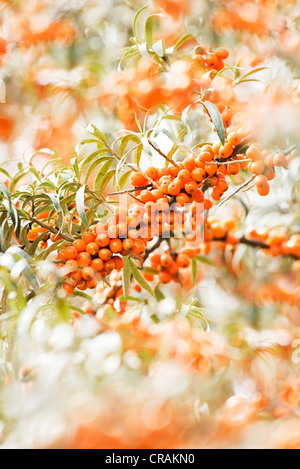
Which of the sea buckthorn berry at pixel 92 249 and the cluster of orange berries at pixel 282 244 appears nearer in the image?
the sea buckthorn berry at pixel 92 249

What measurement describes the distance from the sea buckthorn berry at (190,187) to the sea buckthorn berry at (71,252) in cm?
29

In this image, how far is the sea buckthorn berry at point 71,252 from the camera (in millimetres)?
871

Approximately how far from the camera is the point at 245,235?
124 centimetres

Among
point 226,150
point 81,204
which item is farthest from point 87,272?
point 226,150

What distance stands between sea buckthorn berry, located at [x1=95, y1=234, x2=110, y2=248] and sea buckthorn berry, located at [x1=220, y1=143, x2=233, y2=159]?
1.09ft

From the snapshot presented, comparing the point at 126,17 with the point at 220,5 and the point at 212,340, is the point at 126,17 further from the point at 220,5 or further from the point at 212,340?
the point at 212,340

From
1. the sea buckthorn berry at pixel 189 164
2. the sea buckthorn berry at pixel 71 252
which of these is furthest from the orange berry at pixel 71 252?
the sea buckthorn berry at pixel 189 164

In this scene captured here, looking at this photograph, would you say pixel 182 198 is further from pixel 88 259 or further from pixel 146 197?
pixel 88 259

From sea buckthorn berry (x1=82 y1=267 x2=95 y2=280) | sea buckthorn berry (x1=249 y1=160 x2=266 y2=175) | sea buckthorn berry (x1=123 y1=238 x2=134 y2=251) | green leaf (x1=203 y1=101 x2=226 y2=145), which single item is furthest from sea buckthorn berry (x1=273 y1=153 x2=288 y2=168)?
sea buckthorn berry (x1=82 y1=267 x2=95 y2=280)

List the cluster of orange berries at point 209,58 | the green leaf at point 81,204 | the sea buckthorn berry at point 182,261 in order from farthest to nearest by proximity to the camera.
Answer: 1. the cluster of orange berries at point 209,58
2. the sea buckthorn berry at point 182,261
3. the green leaf at point 81,204

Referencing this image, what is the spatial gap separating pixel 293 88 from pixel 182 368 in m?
0.70

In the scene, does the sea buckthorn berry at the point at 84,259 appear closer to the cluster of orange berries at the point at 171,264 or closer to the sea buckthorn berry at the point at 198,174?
the cluster of orange berries at the point at 171,264

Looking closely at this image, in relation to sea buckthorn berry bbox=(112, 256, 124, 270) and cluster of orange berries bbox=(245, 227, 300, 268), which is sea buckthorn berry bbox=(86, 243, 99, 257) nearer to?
sea buckthorn berry bbox=(112, 256, 124, 270)
